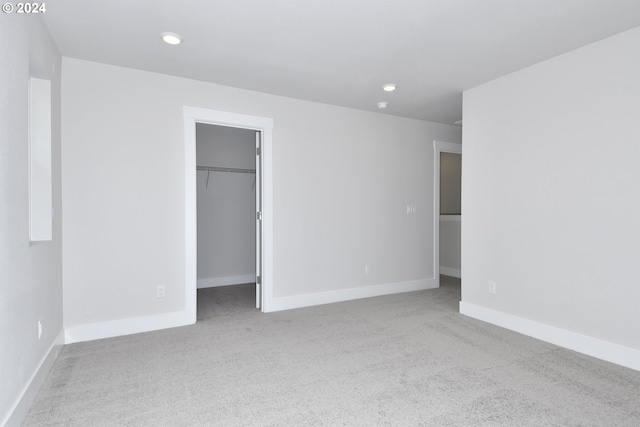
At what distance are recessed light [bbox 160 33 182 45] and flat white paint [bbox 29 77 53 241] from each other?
2.72 ft

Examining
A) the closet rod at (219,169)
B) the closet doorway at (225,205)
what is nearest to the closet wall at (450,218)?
the closet doorway at (225,205)

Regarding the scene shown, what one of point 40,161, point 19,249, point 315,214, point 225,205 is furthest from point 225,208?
point 19,249

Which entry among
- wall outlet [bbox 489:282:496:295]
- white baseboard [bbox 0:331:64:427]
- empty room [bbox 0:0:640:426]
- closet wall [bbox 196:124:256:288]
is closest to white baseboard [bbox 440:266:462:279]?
empty room [bbox 0:0:640:426]

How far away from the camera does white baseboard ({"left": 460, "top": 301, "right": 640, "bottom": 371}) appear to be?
2.63 m

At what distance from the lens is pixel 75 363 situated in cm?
267

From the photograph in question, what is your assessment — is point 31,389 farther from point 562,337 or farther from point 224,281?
point 562,337

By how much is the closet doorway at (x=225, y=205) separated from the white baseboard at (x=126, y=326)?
1.77 meters

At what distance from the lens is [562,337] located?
9.95ft

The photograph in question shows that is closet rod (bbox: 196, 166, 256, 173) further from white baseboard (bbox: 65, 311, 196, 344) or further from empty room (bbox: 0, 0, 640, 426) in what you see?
white baseboard (bbox: 65, 311, 196, 344)

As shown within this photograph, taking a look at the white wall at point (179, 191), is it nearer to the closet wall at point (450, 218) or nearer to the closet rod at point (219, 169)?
the closet wall at point (450, 218)

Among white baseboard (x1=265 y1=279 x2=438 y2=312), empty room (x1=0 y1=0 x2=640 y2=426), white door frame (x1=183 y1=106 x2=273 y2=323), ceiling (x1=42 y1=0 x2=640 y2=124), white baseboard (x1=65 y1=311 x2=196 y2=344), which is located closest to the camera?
empty room (x1=0 y1=0 x2=640 y2=426)

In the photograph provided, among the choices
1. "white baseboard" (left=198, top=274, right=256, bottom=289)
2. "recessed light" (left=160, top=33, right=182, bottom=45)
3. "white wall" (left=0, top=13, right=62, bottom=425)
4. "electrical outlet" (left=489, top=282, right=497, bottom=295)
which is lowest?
"white baseboard" (left=198, top=274, right=256, bottom=289)

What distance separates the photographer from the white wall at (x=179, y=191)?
3.19m

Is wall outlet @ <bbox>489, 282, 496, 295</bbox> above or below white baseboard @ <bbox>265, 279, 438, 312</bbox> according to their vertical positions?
above
